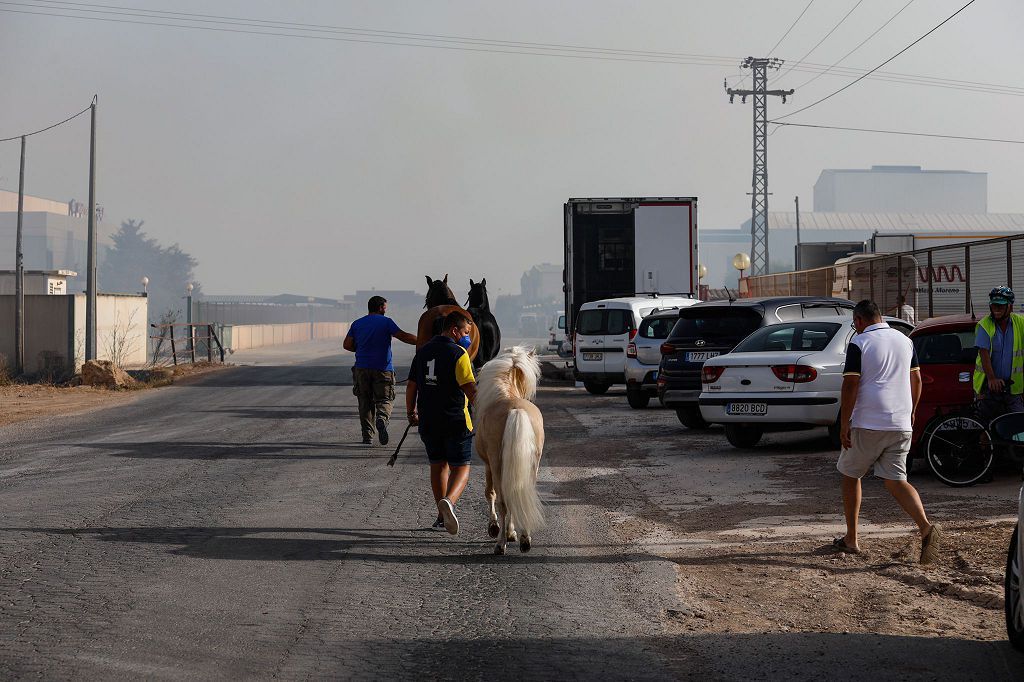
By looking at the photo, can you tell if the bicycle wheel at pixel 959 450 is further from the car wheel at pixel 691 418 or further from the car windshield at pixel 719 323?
the car wheel at pixel 691 418

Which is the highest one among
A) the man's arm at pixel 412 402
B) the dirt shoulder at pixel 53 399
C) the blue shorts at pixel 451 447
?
the man's arm at pixel 412 402

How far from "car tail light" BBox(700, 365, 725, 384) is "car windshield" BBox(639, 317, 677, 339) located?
261 inches

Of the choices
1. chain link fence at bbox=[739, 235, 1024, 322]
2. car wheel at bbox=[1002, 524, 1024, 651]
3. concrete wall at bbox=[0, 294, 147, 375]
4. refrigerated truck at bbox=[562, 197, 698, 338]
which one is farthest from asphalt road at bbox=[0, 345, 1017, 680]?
concrete wall at bbox=[0, 294, 147, 375]

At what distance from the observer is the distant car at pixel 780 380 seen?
13.6 m

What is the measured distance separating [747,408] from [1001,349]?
3.61 metres

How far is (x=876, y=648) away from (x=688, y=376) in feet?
36.2

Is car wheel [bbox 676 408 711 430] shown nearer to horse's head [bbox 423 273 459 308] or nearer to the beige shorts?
horse's head [bbox 423 273 459 308]

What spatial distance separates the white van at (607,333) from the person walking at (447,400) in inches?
621

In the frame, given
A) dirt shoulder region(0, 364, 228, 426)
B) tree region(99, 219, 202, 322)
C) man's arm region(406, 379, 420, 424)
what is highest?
tree region(99, 219, 202, 322)

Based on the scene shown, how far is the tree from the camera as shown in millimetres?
146875

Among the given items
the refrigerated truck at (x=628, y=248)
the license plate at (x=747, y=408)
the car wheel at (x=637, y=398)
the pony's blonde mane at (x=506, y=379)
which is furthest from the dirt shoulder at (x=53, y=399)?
the pony's blonde mane at (x=506, y=379)

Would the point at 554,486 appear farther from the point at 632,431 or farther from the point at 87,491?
the point at 632,431

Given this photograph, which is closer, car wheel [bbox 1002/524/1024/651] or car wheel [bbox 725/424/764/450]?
car wheel [bbox 1002/524/1024/651]

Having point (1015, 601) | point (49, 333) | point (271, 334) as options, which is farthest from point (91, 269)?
point (271, 334)
